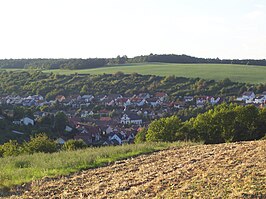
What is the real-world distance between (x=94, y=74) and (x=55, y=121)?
185 ft

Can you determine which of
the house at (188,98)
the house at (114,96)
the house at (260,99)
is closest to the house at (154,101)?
the house at (188,98)

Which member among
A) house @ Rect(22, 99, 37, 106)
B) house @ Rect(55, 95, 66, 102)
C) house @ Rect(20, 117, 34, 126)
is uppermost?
house @ Rect(20, 117, 34, 126)

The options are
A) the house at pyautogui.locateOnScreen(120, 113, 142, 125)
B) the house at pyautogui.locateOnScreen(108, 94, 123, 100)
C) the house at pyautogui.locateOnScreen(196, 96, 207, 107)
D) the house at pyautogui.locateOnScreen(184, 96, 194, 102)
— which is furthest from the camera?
the house at pyautogui.locateOnScreen(108, 94, 123, 100)

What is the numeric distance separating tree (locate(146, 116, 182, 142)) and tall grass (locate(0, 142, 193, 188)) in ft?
49.5

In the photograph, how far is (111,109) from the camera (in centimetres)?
8450

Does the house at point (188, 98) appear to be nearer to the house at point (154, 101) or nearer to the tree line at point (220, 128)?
the house at point (154, 101)

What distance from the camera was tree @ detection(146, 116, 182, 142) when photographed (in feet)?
106

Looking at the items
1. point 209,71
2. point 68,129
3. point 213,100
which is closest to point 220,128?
point 68,129

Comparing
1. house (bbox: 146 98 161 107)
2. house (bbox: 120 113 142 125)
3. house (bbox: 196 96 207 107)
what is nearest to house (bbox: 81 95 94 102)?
house (bbox: 146 98 161 107)

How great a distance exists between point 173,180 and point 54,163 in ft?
17.2

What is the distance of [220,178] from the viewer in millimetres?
8961

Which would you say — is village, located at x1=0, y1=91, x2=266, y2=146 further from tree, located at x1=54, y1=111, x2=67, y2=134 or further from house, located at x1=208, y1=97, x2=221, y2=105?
tree, located at x1=54, y1=111, x2=67, y2=134

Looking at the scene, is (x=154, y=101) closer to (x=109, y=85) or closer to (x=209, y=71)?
(x=109, y=85)

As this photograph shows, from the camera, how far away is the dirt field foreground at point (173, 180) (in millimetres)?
8164
